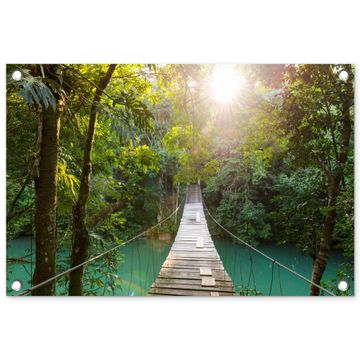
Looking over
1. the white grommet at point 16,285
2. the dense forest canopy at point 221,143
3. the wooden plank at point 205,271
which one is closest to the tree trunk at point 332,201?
the dense forest canopy at point 221,143

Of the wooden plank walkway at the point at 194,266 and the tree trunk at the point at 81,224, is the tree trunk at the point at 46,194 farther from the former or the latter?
the wooden plank walkway at the point at 194,266

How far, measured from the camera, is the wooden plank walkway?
1.91 metres

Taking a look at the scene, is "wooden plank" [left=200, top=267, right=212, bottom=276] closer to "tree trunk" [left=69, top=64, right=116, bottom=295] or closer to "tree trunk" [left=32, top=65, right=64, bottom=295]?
"tree trunk" [left=69, top=64, right=116, bottom=295]

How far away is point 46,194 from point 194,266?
1.27 m

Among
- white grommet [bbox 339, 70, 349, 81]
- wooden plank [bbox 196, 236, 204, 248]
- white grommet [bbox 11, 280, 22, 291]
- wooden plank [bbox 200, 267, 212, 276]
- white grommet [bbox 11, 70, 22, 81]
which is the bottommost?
wooden plank [bbox 200, 267, 212, 276]

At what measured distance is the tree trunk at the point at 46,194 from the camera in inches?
61.5

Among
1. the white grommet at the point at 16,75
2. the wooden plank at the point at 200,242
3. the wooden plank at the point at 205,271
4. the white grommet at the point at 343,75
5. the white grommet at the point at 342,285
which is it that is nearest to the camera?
the white grommet at the point at 16,75

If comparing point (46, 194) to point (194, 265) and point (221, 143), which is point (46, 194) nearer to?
point (221, 143)

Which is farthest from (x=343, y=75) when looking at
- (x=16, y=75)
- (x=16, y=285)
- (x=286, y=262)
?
(x=16, y=285)

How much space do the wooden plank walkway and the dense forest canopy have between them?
1.03ft

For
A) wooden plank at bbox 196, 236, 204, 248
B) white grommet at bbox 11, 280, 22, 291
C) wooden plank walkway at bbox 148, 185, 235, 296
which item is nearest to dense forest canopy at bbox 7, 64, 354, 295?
white grommet at bbox 11, 280, 22, 291

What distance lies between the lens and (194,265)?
A: 2.40 metres

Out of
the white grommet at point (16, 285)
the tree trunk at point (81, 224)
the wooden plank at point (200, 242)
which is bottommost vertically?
the white grommet at point (16, 285)

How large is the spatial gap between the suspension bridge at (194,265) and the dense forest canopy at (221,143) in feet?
0.30
